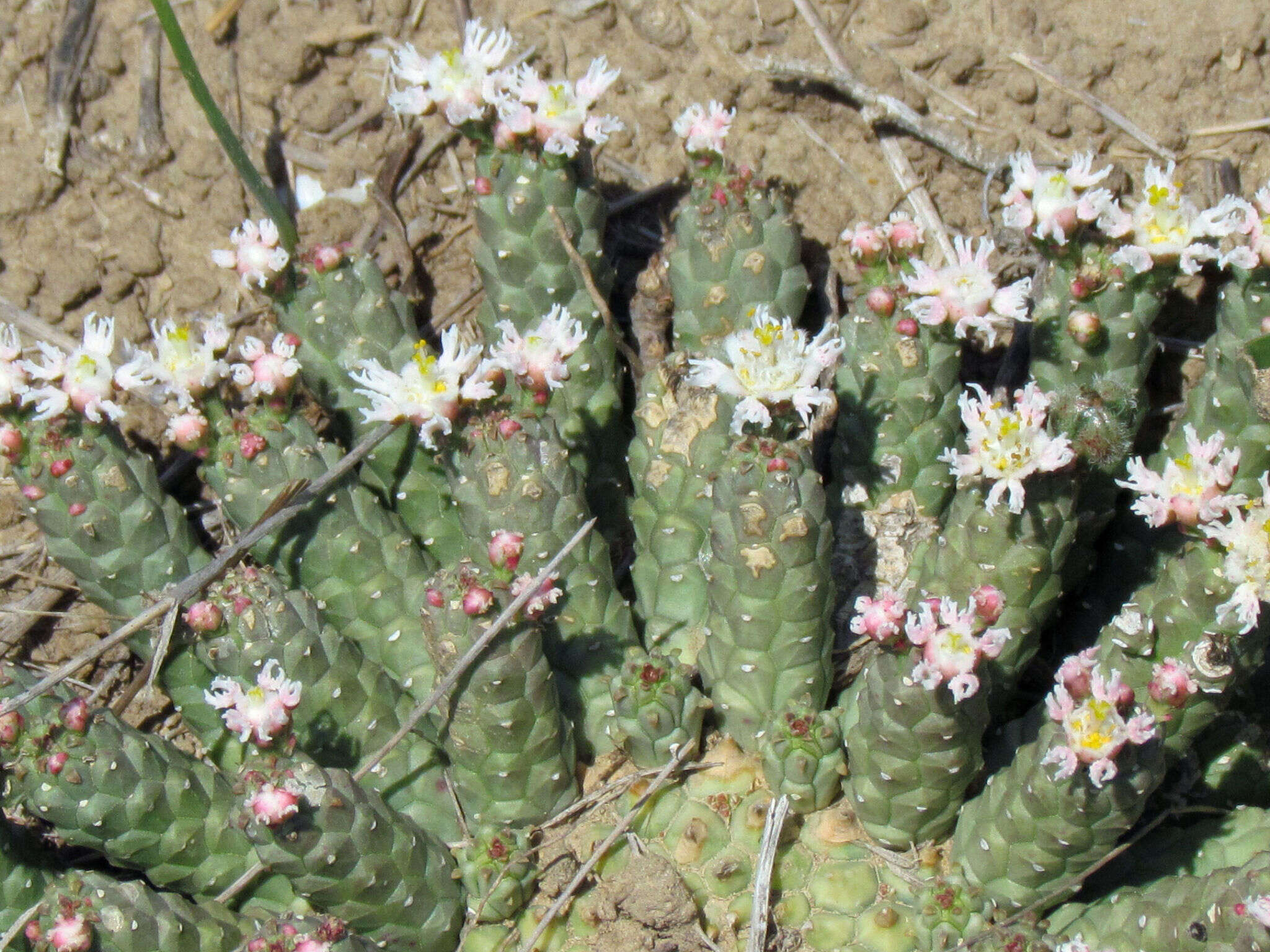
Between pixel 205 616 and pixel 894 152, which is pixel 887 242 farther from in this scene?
pixel 205 616

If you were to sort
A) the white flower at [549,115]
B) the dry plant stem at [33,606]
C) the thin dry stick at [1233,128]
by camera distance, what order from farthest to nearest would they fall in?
the thin dry stick at [1233,128] < the dry plant stem at [33,606] < the white flower at [549,115]

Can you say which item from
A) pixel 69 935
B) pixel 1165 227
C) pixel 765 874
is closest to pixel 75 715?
pixel 69 935

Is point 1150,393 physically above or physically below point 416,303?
below

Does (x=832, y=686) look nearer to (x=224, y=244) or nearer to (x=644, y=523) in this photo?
(x=644, y=523)

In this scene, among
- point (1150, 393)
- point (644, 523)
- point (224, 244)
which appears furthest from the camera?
point (224, 244)

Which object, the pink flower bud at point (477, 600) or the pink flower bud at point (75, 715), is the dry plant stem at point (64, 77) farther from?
the pink flower bud at point (477, 600)

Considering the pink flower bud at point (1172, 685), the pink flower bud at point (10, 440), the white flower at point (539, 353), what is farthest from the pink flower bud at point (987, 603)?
the pink flower bud at point (10, 440)

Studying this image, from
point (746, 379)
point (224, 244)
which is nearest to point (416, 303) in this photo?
point (224, 244)
